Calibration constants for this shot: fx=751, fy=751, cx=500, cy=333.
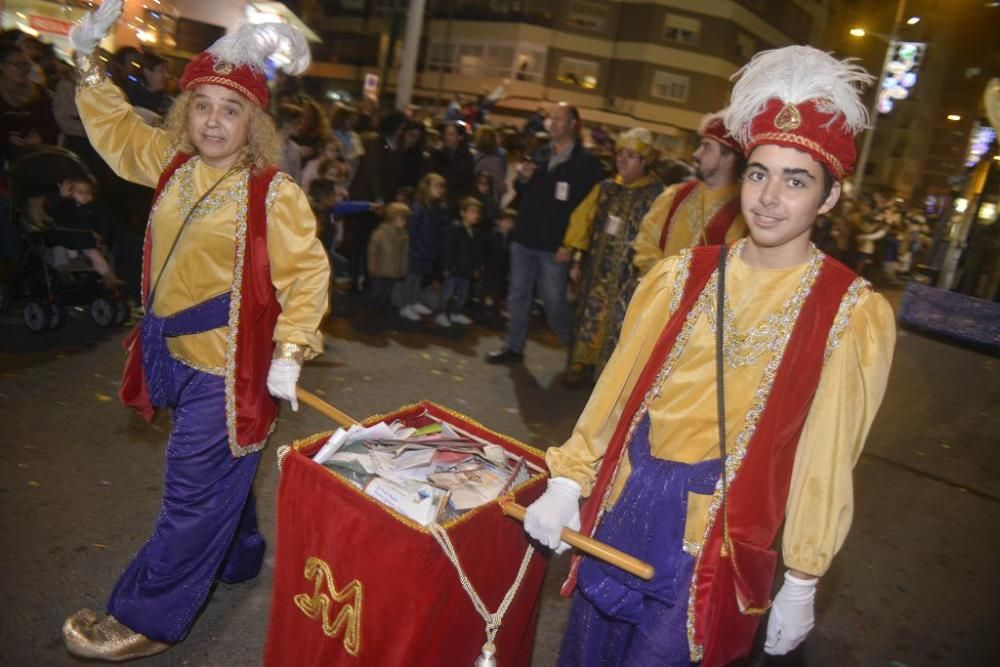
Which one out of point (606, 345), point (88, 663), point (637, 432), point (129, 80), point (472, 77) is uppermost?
point (472, 77)

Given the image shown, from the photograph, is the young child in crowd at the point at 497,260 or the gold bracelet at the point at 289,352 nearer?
the gold bracelet at the point at 289,352

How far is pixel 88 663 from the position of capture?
9.02 feet

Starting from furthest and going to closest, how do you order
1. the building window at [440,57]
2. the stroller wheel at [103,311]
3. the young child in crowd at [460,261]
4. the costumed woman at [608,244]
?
the building window at [440,57] < the young child in crowd at [460,261] < the stroller wheel at [103,311] < the costumed woman at [608,244]

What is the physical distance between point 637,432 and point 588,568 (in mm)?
412

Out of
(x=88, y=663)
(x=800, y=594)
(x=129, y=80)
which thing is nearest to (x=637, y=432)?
(x=800, y=594)

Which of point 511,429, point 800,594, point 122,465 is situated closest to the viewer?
point 800,594

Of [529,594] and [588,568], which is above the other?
[588,568]

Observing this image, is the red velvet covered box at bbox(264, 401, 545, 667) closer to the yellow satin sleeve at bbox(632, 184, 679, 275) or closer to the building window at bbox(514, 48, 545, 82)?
the yellow satin sleeve at bbox(632, 184, 679, 275)

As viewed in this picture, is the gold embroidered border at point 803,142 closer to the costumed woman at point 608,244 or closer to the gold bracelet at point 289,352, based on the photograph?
the gold bracelet at point 289,352

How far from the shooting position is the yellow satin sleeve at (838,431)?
74.2 inches

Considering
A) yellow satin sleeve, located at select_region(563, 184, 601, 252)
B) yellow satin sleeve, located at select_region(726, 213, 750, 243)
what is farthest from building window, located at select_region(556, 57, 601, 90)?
yellow satin sleeve, located at select_region(726, 213, 750, 243)

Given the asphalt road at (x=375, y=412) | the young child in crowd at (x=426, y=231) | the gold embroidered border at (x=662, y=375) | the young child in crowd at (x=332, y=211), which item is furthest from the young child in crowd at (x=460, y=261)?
the gold embroidered border at (x=662, y=375)

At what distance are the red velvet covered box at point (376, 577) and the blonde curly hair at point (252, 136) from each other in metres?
1.19

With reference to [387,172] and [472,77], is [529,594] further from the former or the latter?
[472,77]
